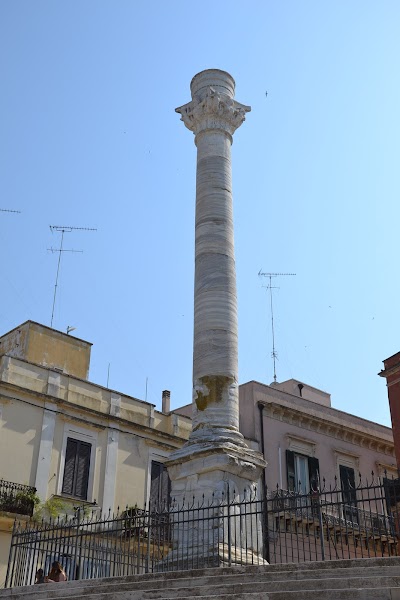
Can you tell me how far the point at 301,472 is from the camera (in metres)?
29.4

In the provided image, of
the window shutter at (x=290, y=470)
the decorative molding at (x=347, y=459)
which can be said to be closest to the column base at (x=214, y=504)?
the window shutter at (x=290, y=470)

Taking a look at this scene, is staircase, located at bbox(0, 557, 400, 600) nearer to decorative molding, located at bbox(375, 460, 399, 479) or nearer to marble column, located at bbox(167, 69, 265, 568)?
marble column, located at bbox(167, 69, 265, 568)

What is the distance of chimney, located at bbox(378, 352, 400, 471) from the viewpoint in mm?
27656

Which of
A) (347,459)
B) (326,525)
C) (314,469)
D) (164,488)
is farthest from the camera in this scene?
(347,459)

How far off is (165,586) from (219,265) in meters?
7.91

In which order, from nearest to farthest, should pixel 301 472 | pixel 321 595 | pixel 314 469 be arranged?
pixel 321 595
pixel 301 472
pixel 314 469

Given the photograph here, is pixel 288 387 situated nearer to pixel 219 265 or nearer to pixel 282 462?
pixel 282 462

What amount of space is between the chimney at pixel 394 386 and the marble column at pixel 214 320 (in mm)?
12118

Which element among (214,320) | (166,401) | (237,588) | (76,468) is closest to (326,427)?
(166,401)

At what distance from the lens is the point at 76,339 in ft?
92.4

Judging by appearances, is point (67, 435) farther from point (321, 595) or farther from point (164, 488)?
point (321, 595)

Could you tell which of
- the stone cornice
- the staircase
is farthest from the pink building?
the staircase

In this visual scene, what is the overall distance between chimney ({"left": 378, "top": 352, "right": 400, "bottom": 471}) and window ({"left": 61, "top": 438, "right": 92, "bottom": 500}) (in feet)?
34.4

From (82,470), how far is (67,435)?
113cm
